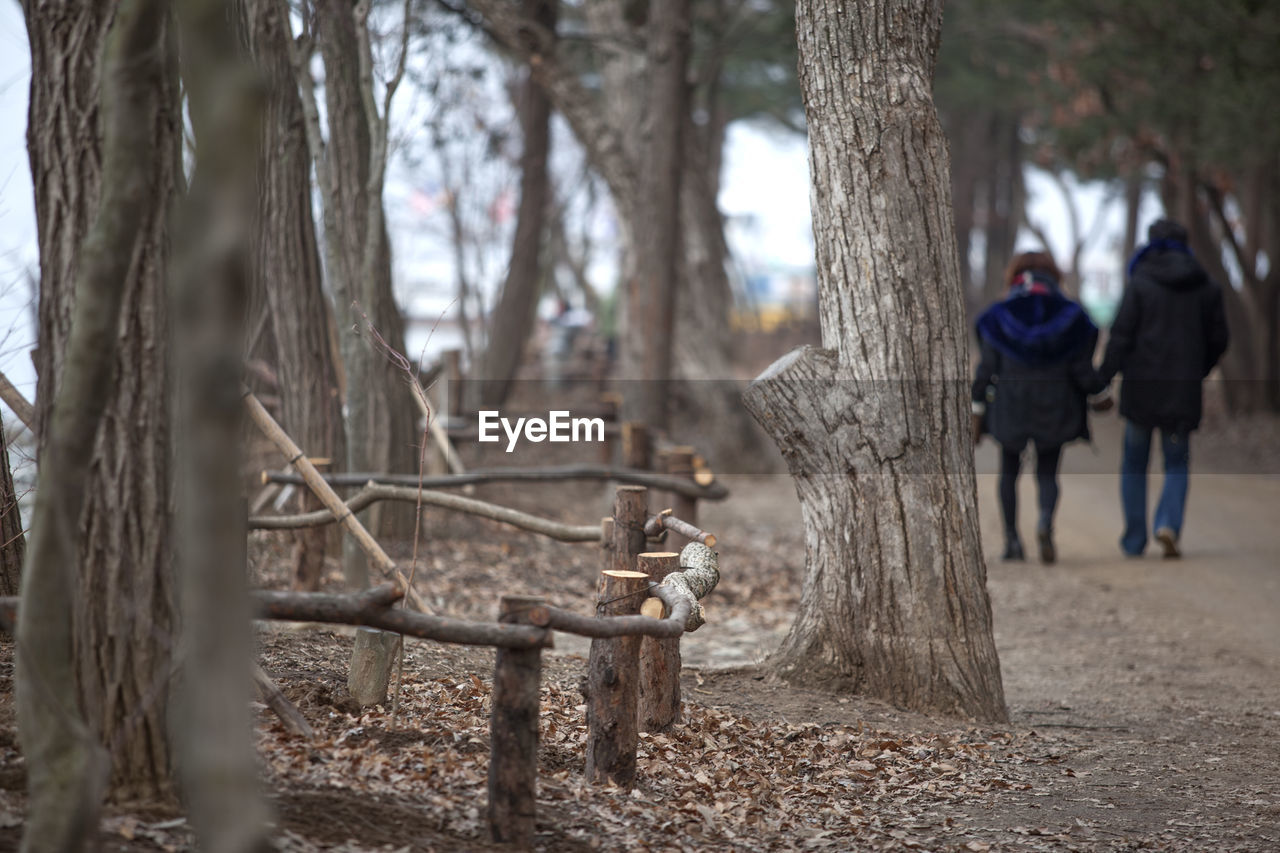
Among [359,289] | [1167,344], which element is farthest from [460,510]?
[1167,344]

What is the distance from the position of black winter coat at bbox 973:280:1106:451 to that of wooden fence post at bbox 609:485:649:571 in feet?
13.0

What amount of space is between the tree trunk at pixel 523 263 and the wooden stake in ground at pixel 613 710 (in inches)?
377

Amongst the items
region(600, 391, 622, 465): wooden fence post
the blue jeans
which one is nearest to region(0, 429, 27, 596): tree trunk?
the blue jeans

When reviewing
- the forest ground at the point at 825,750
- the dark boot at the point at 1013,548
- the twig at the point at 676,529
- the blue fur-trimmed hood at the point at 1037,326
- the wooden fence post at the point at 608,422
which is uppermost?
the blue fur-trimmed hood at the point at 1037,326

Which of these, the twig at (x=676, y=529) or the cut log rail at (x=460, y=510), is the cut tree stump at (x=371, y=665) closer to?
the cut log rail at (x=460, y=510)

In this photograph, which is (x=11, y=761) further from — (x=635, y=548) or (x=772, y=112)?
(x=772, y=112)

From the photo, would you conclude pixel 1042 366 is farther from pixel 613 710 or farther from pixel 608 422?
pixel 613 710

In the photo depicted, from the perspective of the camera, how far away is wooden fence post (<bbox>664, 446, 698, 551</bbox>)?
332 inches

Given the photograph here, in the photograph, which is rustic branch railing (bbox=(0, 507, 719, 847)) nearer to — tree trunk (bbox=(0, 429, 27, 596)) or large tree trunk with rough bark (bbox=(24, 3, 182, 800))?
large tree trunk with rough bark (bbox=(24, 3, 182, 800))

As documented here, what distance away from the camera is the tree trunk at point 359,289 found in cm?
724

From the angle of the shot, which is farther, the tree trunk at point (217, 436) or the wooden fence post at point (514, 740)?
the wooden fence post at point (514, 740)

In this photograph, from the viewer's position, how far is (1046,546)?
8695mm

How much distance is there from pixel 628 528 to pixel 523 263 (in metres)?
9.28

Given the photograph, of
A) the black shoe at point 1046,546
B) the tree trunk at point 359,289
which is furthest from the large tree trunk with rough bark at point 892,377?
the black shoe at point 1046,546
